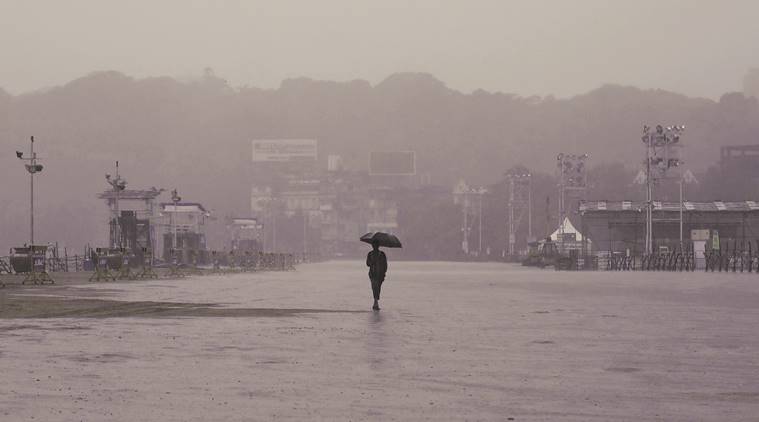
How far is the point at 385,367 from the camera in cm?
1717

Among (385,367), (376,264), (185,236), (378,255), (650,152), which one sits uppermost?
(650,152)

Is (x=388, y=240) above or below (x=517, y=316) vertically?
above

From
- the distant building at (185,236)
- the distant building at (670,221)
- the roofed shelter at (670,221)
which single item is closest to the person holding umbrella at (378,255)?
the distant building at (185,236)

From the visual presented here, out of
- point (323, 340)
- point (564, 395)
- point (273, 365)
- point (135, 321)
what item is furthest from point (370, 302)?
point (564, 395)

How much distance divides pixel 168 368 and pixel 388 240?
14.5m

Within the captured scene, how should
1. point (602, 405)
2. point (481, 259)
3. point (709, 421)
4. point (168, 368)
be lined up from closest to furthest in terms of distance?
point (709, 421), point (602, 405), point (168, 368), point (481, 259)

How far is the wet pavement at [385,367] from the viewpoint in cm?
1275

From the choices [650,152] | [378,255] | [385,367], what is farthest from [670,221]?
[385,367]

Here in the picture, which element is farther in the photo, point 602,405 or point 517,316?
point 517,316

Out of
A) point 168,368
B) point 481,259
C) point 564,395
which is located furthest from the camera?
point 481,259

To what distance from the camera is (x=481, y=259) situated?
645ft

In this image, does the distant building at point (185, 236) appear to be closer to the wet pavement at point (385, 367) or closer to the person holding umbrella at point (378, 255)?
the person holding umbrella at point (378, 255)

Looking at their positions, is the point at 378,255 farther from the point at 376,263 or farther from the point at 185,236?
the point at 185,236

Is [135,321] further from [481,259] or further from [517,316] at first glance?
[481,259]
